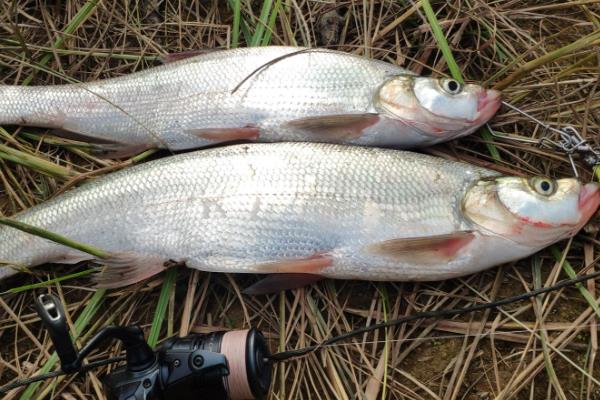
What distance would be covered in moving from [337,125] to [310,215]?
584 mm

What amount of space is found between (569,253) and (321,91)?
155 cm

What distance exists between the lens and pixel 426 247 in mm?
2439

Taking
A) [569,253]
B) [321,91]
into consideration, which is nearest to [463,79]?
[321,91]

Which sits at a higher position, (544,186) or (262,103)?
(544,186)

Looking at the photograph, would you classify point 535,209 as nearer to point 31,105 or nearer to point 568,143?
point 568,143

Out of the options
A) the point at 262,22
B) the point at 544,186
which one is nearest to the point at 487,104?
the point at 544,186

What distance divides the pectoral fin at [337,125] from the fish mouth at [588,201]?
1078 mm

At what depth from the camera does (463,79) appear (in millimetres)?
3033

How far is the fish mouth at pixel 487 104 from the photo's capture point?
2.78 metres

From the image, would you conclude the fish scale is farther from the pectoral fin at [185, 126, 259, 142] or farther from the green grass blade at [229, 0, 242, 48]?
the green grass blade at [229, 0, 242, 48]

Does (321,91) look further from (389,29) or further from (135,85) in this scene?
(135,85)

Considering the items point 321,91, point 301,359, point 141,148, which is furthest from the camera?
point 141,148

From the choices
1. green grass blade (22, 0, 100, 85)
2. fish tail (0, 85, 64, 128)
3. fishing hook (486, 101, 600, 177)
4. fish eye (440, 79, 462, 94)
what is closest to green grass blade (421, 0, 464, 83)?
fish eye (440, 79, 462, 94)

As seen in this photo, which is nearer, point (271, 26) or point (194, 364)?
point (194, 364)
